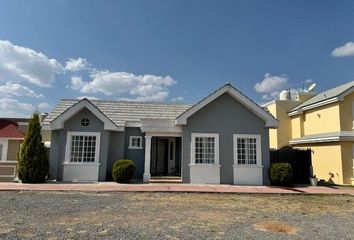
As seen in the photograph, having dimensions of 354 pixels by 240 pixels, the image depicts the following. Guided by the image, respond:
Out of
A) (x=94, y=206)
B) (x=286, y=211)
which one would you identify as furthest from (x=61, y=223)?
(x=286, y=211)

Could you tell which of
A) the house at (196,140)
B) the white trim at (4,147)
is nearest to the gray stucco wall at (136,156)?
the house at (196,140)

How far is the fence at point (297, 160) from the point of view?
18516mm

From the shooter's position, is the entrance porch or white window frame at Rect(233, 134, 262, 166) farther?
the entrance porch

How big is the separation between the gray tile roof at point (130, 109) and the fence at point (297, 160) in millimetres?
7551

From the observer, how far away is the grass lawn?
22.1 ft

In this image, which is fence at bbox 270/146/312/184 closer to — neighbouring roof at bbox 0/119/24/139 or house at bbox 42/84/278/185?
house at bbox 42/84/278/185

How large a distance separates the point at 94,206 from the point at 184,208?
317 cm

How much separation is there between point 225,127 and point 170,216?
9.25 meters

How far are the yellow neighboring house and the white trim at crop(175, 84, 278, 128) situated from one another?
4965 mm

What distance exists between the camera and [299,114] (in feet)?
77.6

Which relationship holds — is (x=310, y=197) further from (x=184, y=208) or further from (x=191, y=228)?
(x=191, y=228)

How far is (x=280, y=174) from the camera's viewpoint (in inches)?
629

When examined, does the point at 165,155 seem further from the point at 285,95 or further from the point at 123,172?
the point at 285,95

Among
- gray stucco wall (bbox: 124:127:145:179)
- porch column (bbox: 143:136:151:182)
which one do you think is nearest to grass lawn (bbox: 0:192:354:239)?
porch column (bbox: 143:136:151:182)
